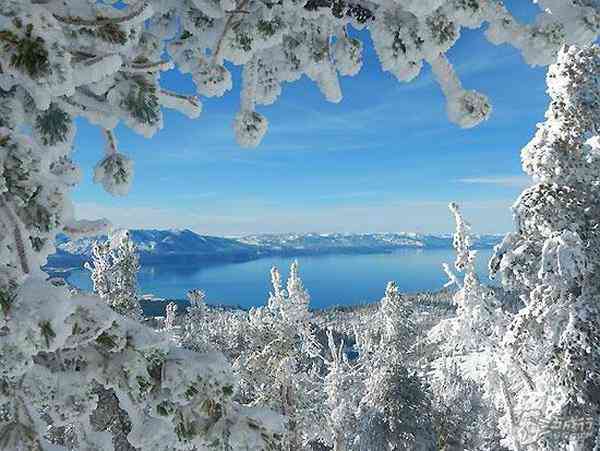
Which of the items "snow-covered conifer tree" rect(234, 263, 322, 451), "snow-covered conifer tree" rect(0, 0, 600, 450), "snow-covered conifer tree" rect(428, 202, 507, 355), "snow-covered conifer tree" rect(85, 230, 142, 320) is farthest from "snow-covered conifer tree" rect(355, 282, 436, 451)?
"snow-covered conifer tree" rect(0, 0, 600, 450)

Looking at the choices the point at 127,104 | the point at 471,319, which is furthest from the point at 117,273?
the point at 127,104

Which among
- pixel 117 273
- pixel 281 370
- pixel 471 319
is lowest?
pixel 281 370

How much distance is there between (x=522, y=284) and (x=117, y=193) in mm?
10528

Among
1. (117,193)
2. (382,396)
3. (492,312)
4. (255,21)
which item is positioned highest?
(255,21)

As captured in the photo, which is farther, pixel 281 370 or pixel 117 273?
pixel 117 273

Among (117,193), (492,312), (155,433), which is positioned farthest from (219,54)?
(492,312)

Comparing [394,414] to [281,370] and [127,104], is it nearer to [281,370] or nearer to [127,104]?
[281,370]

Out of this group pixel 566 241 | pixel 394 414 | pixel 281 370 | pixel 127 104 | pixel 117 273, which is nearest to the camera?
pixel 127 104

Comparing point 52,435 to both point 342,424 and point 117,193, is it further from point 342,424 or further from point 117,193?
point 117,193

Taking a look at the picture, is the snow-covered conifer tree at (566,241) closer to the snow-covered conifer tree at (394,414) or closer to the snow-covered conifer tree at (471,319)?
the snow-covered conifer tree at (471,319)

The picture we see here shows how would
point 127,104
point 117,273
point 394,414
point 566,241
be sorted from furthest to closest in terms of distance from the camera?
point 117,273
point 394,414
point 566,241
point 127,104

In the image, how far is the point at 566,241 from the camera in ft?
31.8

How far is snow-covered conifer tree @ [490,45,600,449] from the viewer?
32.7 ft

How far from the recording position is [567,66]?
10328 mm
